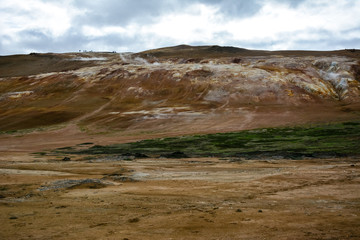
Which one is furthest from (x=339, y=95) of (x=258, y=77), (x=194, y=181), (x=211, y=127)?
(x=194, y=181)

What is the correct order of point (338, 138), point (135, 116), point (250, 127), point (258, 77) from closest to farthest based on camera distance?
point (338, 138)
point (250, 127)
point (135, 116)
point (258, 77)

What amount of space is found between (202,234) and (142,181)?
8.10 m

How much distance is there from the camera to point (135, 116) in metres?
57.1

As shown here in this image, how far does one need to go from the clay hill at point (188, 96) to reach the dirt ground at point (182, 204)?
3072 cm

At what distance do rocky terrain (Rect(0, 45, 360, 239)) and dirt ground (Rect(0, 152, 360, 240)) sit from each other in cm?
5

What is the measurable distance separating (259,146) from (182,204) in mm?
20183

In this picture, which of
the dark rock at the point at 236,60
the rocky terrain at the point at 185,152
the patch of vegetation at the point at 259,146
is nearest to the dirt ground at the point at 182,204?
the rocky terrain at the point at 185,152

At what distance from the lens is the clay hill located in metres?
53.8

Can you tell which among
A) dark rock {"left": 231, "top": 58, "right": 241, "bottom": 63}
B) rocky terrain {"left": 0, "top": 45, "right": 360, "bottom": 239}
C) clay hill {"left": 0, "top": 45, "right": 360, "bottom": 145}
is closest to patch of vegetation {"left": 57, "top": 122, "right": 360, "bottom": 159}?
rocky terrain {"left": 0, "top": 45, "right": 360, "bottom": 239}

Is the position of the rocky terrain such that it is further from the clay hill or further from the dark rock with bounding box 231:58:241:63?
the dark rock with bounding box 231:58:241:63

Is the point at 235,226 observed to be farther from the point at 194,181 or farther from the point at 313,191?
the point at 194,181

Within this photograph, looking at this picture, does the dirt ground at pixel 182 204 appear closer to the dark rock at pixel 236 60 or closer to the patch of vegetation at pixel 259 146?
the patch of vegetation at pixel 259 146

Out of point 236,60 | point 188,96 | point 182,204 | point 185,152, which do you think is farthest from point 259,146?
point 236,60

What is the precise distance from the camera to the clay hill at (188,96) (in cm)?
5381
